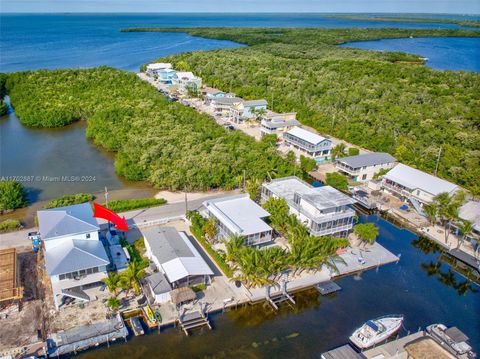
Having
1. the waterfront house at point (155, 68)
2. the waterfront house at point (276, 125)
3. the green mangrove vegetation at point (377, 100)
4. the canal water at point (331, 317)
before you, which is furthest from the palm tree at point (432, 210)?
the waterfront house at point (155, 68)

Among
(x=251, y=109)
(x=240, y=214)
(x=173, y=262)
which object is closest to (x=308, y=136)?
(x=251, y=109)

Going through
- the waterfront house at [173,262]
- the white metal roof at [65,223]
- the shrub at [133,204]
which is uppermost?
the white metal roof at [65,223]

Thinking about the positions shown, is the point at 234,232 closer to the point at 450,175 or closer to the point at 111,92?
the point at 450,175

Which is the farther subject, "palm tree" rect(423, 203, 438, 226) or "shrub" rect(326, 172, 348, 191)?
"shrub" rect(326, 172, 348, 191)

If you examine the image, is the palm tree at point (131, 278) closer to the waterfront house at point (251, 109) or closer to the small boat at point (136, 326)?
the small boat at point (136, 326)

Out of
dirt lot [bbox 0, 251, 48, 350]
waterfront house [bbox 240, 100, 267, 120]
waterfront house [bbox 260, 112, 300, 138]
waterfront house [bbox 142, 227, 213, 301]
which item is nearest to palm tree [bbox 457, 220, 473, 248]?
waterfront house [bbox 142, 227, 213, 301]

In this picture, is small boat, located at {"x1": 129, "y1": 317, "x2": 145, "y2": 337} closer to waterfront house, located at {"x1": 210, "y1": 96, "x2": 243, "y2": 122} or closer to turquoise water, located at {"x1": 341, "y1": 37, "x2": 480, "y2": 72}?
waterfront house, located at {"x1": 210, "y1": 96, "x2": 243, "y2": 122}

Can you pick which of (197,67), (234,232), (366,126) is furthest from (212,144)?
(197,67)
